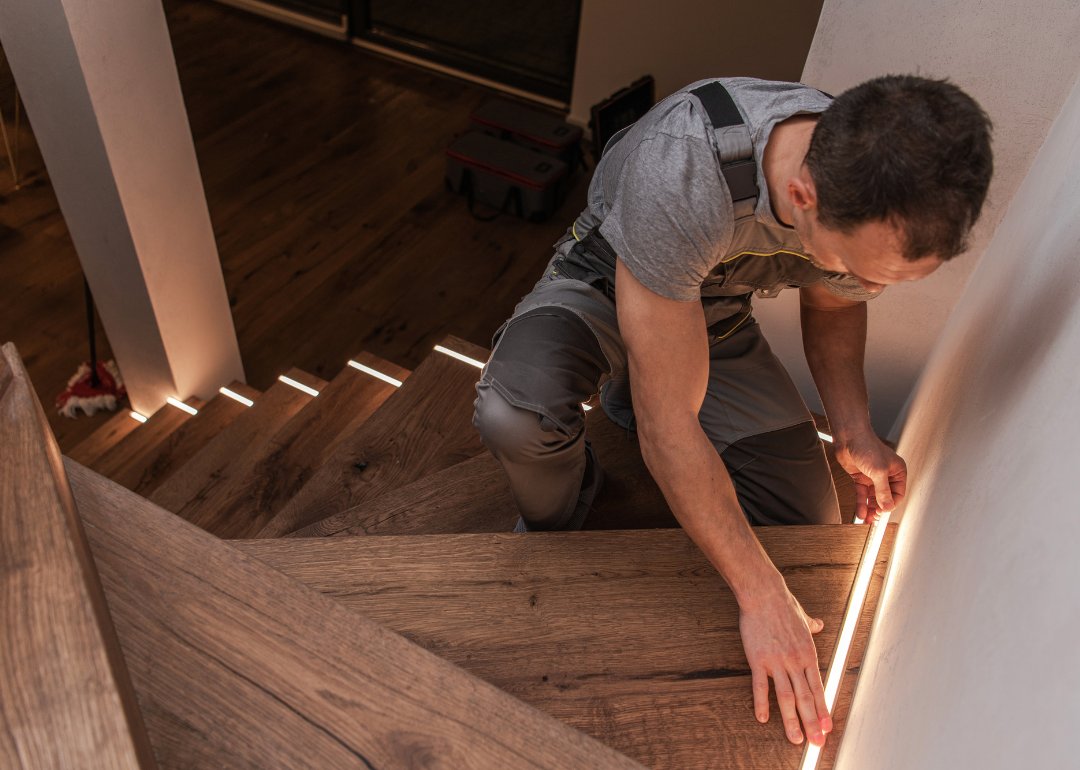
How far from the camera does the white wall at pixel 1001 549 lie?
553 mm

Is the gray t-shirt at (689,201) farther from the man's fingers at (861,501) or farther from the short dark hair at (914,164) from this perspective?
the man's fingers at (861,501)

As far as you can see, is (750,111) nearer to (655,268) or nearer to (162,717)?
(655,268)

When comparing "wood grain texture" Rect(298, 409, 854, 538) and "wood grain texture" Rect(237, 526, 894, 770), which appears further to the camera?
"wood grain texture" Rect(298, 409, 854, 538)

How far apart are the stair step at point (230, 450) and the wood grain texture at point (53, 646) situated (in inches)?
66.1

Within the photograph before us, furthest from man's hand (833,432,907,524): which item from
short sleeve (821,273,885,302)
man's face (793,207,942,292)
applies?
Answer: man's face (793,207,942,292)

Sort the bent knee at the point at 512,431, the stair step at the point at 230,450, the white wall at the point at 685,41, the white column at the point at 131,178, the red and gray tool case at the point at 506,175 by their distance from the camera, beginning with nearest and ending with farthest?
the bent knee at the point at 512,431 → the white column at the point at 131,178 → the stair step at the point at 230,450 → the red and gray tool case at the point at 506,175 → the white wall at the point at 685,41

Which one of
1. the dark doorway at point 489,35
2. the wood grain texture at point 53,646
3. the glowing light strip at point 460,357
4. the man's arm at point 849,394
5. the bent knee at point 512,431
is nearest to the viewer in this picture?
the wood grain texture at point 53,646

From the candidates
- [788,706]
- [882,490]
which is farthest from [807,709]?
[882,490]

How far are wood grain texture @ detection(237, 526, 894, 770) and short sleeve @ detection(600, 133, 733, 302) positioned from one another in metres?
0.42

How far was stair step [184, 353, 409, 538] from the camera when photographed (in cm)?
211

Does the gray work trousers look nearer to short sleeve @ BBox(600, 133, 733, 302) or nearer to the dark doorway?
short sleeve @ BBox(600, 133, 733, 302)

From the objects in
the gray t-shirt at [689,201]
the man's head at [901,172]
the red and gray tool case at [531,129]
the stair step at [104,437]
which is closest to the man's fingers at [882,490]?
the gray t-shirt at [689,201]

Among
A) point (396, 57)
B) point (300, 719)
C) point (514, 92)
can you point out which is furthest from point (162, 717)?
point (396, 57)

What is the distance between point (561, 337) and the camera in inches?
53.5
